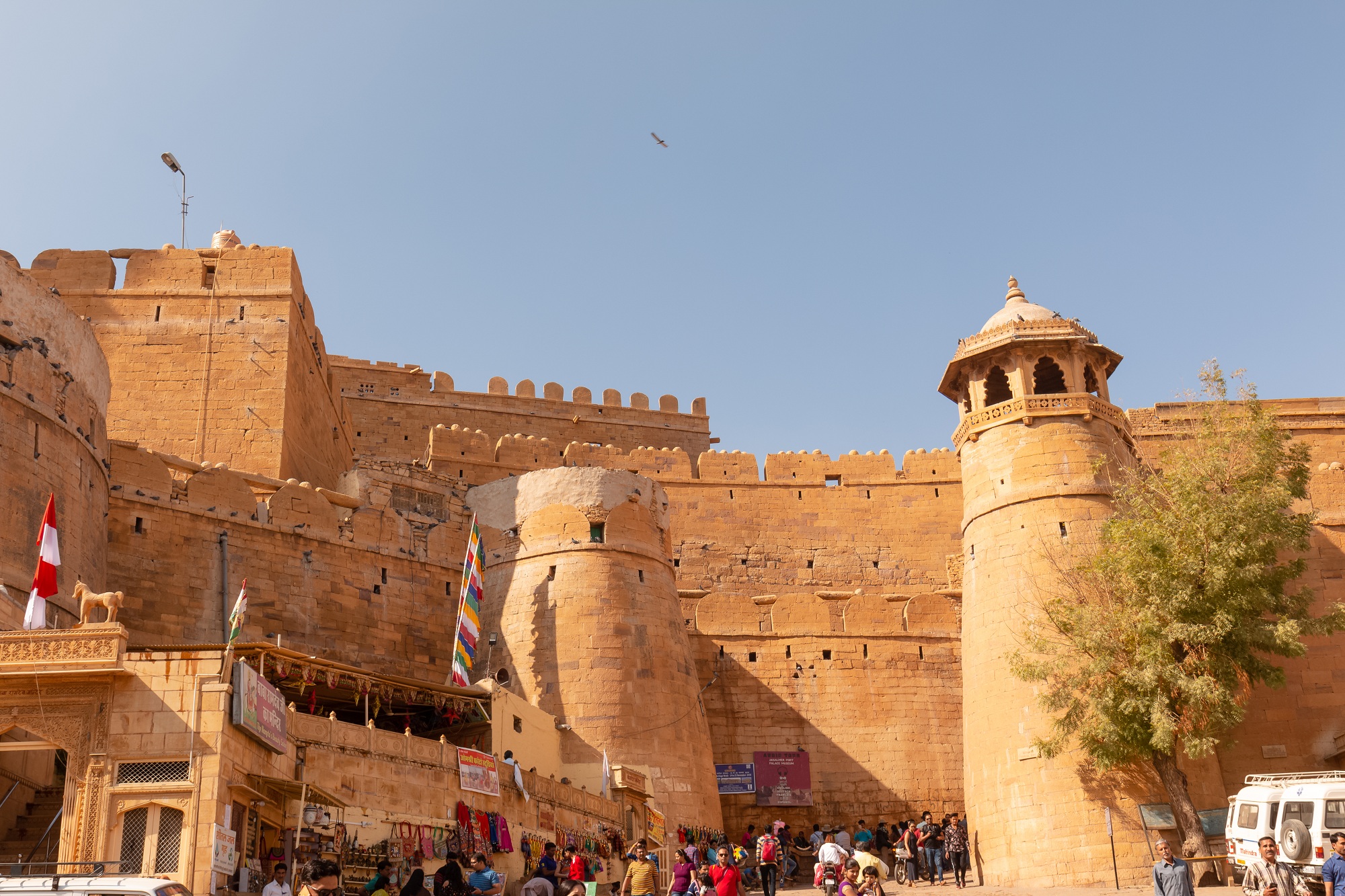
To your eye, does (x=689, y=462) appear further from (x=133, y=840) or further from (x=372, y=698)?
(x=133, y=840)

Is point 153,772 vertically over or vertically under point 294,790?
over

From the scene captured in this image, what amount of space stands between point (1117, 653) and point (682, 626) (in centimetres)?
793

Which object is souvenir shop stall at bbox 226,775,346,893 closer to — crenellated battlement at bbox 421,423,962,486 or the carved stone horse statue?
the carved stone horse statue

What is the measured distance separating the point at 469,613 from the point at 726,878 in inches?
448

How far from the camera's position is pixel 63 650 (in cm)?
1170

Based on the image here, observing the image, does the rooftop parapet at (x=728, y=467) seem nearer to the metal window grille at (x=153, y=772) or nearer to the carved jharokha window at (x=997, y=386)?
the carved jharokha window at (x=997, y=386)

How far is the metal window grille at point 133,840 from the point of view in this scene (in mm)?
11281

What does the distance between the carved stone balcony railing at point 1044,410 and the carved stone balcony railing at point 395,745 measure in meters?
10.5

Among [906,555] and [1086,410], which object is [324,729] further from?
[906,555]

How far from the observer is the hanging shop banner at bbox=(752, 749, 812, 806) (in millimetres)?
24578

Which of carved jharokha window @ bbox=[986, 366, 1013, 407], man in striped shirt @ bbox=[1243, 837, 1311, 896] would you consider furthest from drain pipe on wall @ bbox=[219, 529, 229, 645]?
man in striped shirt @ bbox=[1243, 837, 1311, 896]

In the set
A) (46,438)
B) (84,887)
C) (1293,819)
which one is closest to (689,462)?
(46,438)

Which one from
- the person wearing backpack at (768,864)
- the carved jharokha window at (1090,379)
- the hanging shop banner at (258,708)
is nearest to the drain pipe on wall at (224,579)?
the hanging shop banner at (258,708)

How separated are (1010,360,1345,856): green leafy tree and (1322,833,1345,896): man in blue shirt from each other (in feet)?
32.8
